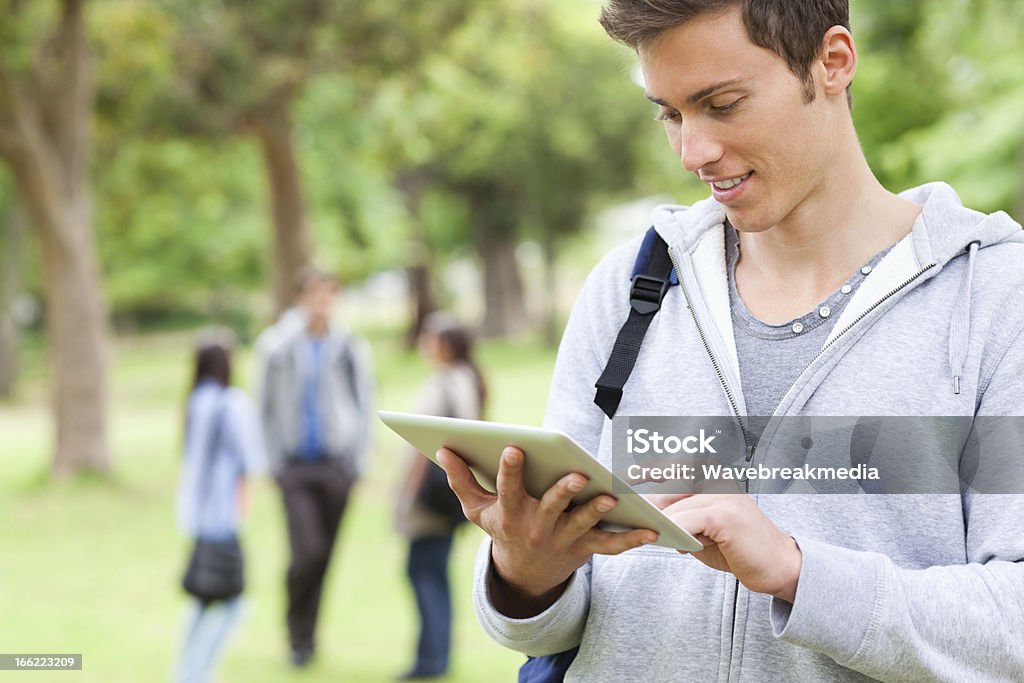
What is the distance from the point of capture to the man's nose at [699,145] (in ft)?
5.74

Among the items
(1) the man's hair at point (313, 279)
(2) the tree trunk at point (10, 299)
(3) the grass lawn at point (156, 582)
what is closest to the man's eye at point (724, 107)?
(3) the grass lawn at point (156, 582)

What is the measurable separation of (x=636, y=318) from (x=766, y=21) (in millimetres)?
465

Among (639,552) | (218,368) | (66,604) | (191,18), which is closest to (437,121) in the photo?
(191,18)

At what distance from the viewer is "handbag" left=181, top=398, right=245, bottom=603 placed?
602cm

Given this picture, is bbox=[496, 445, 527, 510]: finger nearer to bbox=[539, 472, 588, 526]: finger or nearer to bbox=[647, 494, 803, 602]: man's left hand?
bbox=[539, 472, 588, 526]: finger

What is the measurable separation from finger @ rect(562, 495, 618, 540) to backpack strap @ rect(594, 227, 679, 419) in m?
0.27

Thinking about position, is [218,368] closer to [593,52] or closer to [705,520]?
[705,520]

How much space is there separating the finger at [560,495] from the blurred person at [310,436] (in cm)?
585

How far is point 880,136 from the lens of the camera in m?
18.6

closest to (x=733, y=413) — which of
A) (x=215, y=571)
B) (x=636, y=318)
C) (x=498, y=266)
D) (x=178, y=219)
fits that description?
(x=636, y=318)

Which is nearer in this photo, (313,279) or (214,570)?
(214,570)

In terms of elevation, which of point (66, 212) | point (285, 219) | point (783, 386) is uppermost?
point (285, 219)

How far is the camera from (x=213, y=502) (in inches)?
243

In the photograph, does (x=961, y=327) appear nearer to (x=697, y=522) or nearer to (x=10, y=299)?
(x=697, y=522)
